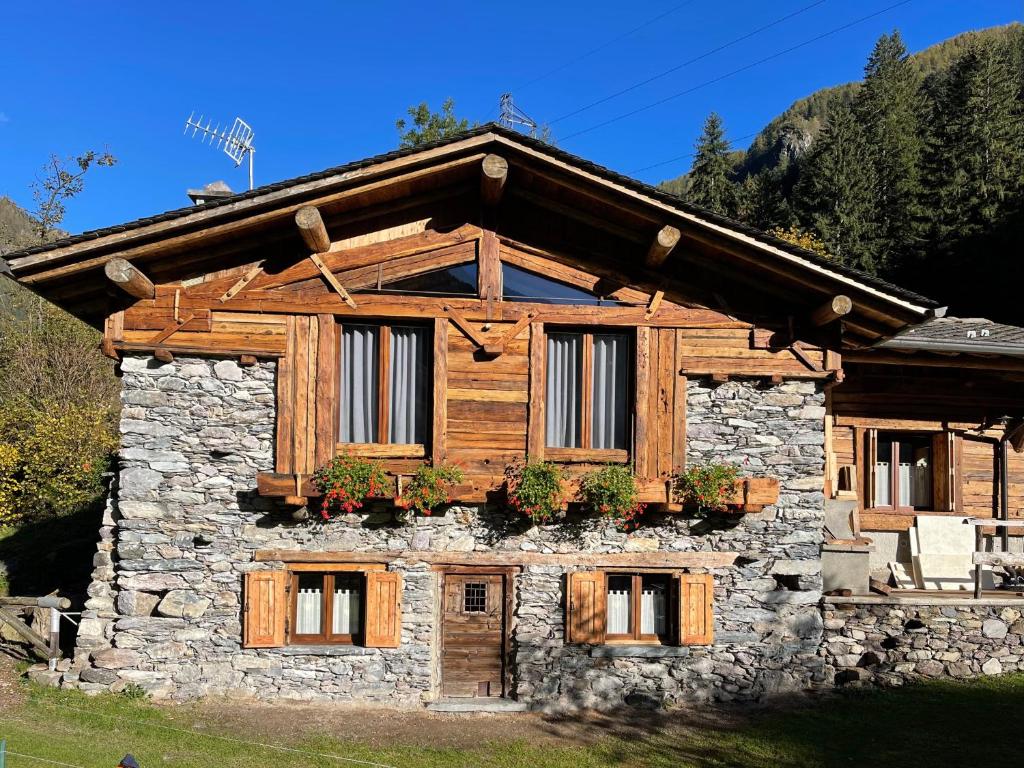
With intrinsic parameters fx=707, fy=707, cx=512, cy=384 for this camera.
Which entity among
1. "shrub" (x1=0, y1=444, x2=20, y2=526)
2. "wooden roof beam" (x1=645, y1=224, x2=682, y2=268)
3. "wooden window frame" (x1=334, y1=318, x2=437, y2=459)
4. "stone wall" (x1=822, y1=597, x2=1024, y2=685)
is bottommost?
"stone wall" (x1=822, y1=597, x2=1024, y2=685)

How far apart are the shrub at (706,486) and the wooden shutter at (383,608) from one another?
12.4 ft

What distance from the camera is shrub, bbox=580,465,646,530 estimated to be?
8719mm

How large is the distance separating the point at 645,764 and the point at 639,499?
9.68 ft

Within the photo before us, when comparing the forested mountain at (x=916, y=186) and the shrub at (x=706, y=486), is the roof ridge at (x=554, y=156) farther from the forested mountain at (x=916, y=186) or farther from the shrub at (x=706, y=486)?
the forested mountain at (x=916, y=186)

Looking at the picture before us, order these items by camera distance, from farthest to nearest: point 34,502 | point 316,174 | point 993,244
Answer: point 993,244 < point 34,502 < point 316,174

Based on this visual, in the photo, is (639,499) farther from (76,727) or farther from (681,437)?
(76,727)

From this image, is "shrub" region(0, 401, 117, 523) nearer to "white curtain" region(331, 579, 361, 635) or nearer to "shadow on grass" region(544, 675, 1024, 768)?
"white curtain" region(331, 579, 361, 635)

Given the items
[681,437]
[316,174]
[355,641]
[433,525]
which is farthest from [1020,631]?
[316,174]

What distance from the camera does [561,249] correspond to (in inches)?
375

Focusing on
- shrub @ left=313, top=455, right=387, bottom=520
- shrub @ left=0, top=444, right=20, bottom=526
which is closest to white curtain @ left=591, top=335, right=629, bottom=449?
shrub @ left=313, top=455, right=387, bottom=520

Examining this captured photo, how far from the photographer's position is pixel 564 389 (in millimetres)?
9461

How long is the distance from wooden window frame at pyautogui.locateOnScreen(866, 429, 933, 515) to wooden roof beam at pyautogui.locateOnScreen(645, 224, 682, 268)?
5.29 metres

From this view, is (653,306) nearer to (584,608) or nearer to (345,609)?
(584,608)

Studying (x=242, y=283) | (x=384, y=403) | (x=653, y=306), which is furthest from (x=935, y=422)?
(x=242, y=283)
